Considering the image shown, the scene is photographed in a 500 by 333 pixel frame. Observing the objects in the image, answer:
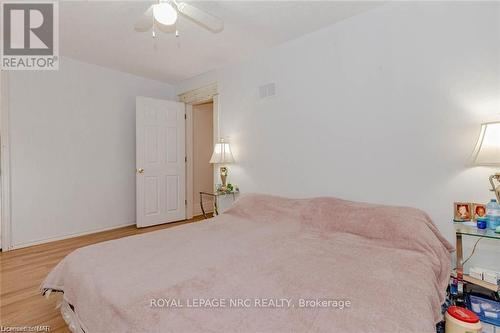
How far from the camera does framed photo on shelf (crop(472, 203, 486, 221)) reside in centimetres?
176

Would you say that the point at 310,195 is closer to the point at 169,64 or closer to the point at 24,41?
the point at 169,64

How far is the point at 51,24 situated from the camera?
2.51 meters

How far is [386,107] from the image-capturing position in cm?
222

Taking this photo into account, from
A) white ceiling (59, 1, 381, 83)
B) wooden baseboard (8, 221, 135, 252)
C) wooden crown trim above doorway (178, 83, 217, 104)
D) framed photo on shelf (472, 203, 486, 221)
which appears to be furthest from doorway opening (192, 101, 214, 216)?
framed photo on shelf (472, 203, 486, 221)

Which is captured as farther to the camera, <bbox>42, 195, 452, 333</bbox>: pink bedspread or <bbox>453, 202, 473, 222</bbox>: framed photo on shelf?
<bbox>453, 202, 473, 222</bbox>: framed photo on shelf

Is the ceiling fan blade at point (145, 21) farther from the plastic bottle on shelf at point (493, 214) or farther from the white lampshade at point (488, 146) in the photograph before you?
the plastic bottle on shelf at point (493, 214)

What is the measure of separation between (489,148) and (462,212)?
51 centimetres

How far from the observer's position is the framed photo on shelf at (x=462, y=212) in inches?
71.9

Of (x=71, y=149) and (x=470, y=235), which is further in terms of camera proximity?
(x=71, y=149)

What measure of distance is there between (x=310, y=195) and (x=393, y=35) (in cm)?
165

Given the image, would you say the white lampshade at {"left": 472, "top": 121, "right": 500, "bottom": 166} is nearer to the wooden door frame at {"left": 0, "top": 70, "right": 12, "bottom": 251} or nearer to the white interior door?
the white interior door

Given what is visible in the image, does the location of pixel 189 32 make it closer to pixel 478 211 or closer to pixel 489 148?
pixel 489 148

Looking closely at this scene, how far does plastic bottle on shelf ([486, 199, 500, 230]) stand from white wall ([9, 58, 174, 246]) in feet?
14.3

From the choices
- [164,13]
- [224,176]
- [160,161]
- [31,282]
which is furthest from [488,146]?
[160,161]
